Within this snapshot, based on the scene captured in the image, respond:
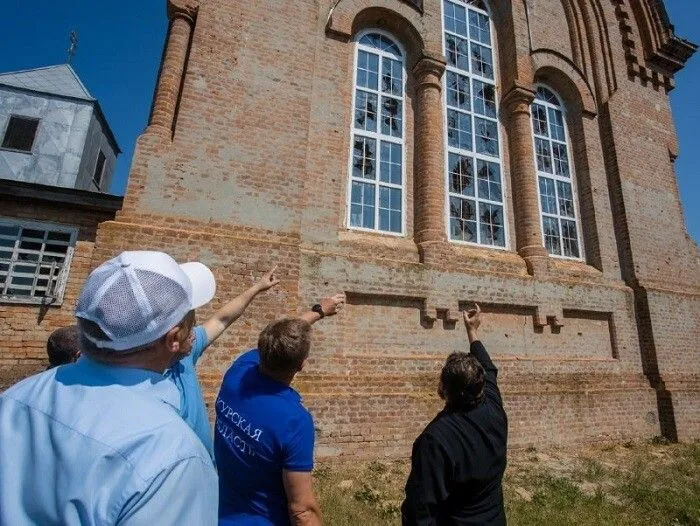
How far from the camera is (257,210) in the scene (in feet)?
20.8

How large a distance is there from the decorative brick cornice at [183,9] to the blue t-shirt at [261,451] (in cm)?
733

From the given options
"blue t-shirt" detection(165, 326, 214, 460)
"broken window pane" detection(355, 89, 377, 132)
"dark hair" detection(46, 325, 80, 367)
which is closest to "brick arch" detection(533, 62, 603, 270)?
"broken window pane" detection(355, 89, 377, 132)

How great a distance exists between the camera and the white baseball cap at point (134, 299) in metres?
1.08

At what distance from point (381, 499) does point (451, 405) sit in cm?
318

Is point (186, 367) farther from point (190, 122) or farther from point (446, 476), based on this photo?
point (190, 122)

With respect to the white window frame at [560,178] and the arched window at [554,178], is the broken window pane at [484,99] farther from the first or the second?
the arched window at [554,178]

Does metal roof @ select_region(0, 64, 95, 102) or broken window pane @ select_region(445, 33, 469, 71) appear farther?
metal roof @ select_region(0, 64, 95, 102)

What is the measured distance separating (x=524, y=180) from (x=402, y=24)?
443 cm

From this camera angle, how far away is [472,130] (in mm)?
9031

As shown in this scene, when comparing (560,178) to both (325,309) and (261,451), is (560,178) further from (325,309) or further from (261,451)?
(261,451)

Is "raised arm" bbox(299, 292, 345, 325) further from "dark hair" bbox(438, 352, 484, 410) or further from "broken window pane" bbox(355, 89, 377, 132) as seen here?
"broken window pane" bbox(355, 89, 377, 132)

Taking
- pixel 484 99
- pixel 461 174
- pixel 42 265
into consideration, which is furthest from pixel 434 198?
pixel 42 265

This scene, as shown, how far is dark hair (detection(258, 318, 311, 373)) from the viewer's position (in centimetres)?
197

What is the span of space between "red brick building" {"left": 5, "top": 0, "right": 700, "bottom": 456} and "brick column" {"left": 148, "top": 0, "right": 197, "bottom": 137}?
0.05 meters
